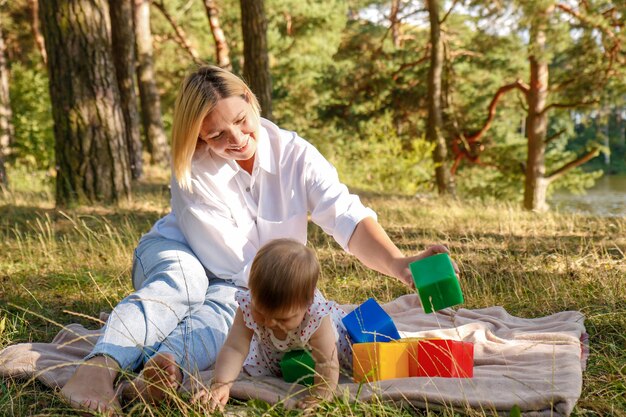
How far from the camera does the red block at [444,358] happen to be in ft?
8.48

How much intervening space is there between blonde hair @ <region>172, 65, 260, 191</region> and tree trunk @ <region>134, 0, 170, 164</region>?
34.6ft

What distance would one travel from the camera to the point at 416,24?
81.7 feet

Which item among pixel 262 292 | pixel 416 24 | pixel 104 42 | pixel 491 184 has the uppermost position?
pixel 416 24

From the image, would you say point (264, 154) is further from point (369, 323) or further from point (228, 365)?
point (228, 365)

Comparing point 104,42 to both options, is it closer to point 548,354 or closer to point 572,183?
point 548,354

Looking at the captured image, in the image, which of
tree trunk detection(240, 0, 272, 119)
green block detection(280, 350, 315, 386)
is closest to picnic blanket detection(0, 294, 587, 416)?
A: green block detection(280, 350, 315, 386)

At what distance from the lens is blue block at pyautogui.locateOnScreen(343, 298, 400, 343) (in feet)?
9.34

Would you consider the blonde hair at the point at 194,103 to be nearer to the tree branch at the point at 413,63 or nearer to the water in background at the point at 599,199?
the water in background at the point at 599,199

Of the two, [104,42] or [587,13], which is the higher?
[587,13]

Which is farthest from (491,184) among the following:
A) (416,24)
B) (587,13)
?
(587,13)

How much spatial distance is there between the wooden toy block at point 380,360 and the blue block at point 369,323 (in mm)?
187

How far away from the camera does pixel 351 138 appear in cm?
2462

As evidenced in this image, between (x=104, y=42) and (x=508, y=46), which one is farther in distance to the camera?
(x=508, y=46)

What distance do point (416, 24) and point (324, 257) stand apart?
21196 mm
